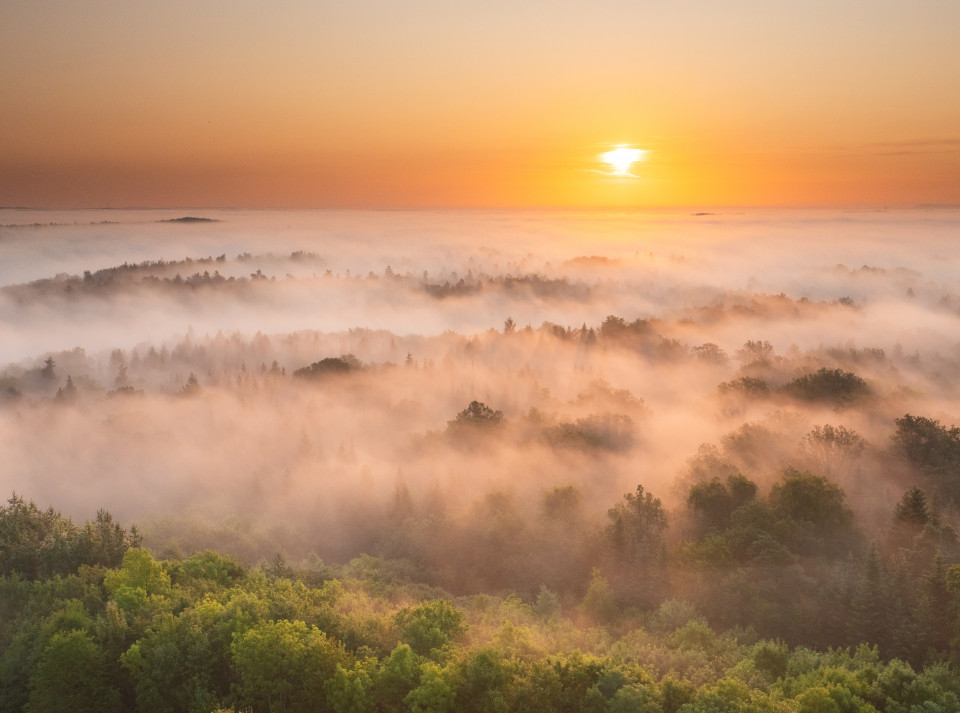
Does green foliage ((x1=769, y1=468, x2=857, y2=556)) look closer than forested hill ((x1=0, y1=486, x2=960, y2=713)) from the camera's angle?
No

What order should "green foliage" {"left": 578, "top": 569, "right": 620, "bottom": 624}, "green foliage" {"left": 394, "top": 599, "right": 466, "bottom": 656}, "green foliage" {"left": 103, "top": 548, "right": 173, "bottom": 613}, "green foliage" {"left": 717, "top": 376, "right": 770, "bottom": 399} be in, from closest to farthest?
"green foliage" {"left": 394, "top": 599, "right": 466, "bottom": 656}
"green foliage" {"left": 103, "top": 548, "right": 173, "bottom": 613}
"green foliage" {"left": 578, "top": 569, "right": 620, "bottom": 624}
"green foliage" {"left": 717, "top": 376, "right": 770, "bottom": 399}

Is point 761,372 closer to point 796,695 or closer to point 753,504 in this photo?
point 753,504

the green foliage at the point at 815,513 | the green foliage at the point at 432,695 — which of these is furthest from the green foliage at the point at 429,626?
the green foliage at the point at 815,513

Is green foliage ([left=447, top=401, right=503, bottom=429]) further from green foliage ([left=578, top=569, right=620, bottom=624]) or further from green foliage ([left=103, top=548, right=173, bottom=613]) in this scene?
green foliage ([left=103, top=548, right=173, bottom=613])

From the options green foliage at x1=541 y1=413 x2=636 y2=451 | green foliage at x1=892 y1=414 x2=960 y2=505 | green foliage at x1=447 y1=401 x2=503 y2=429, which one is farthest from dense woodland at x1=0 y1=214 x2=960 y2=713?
green foliage at x1=447 y1=401 x2=503 y2=429

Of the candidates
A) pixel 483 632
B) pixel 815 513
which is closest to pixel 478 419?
pixel 815 513

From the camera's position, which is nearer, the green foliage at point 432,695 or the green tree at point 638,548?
the green foliage at point 432,695

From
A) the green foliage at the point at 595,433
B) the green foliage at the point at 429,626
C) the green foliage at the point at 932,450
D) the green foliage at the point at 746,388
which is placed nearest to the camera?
the green foliage at the point at 429,626

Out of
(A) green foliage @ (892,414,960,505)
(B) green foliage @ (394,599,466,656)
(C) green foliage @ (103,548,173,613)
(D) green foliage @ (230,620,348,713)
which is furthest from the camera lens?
(A) green foliage @ (892,414,960,505)

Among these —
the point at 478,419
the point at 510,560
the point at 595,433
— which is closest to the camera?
the point at 510,560

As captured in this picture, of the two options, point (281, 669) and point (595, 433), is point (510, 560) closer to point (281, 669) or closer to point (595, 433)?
point (595, 433)

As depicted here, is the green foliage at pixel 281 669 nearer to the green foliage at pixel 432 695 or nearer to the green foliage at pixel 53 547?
the green foliage at pixel 432 695

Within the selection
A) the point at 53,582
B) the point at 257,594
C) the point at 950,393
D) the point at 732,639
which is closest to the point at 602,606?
the point at 732,639
